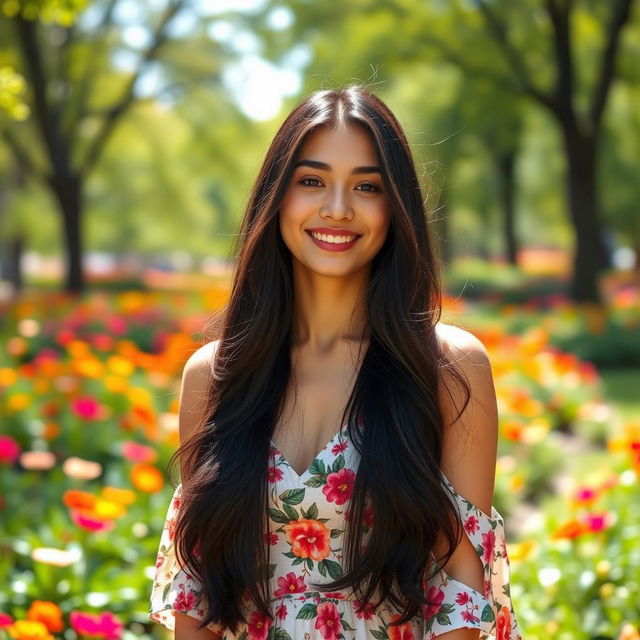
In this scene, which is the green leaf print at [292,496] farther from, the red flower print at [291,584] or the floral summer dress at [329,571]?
the red flower print at [291,584]

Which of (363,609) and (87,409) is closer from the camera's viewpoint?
(363,609)

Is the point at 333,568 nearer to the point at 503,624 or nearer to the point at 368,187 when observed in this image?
the point at 503,624

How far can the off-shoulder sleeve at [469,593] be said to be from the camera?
2.23 meters

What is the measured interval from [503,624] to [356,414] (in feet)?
2.02

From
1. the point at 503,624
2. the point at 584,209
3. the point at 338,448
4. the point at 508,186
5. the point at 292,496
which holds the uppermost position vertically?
the point at 508,186

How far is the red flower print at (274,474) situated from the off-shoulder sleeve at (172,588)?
0.28 metres

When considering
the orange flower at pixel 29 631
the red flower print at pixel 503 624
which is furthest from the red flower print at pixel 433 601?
the orange flower at pixel 29 631

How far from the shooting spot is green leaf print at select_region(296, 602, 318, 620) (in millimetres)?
2295

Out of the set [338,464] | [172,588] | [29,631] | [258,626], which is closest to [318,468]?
[338,464]

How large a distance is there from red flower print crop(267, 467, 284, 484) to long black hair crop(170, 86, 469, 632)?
0.08ft

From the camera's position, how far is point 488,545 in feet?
7.63

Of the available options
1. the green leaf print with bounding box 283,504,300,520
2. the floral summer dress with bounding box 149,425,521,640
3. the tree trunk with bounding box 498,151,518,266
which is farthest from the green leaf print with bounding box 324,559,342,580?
the tree trunk with bounding box 498,151,518,266

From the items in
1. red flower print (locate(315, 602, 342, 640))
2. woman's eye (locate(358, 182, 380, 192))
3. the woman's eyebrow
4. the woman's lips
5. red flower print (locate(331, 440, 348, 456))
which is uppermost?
the woman's eyebrow

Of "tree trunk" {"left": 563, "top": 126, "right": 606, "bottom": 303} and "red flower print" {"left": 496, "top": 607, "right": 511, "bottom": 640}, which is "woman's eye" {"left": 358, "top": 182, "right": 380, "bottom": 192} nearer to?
"red flower print" {"left": 496, "top": 607, "right": 511, "bottom": 640}
